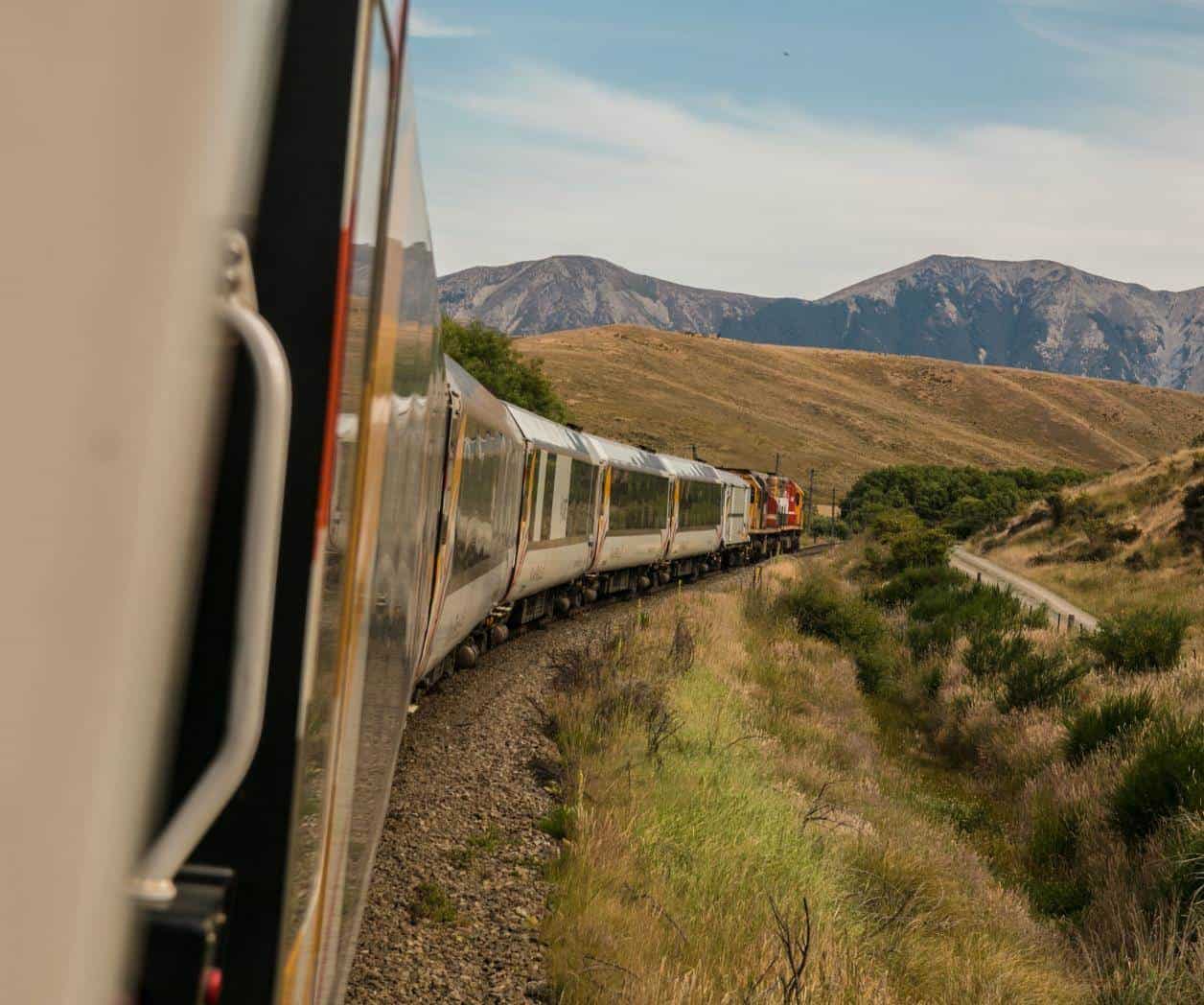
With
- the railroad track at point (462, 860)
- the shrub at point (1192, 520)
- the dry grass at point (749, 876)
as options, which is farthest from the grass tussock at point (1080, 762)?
the shrub at point (1192, 520)

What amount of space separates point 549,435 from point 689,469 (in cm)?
1371

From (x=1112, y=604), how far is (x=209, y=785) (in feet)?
126

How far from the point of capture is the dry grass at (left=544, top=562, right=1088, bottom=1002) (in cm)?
620

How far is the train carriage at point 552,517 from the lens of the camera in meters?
15.3

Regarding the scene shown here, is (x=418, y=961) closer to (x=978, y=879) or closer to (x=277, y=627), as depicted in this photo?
(x=277, y=627)

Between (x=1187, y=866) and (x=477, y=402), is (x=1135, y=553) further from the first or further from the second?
(x=477, y=402)

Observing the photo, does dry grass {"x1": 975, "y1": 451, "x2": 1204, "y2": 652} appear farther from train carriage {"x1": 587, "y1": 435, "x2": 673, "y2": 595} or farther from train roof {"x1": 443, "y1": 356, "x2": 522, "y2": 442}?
train roof {"x1": 443, "y1": 356, "x2": 522, "y2": 442}

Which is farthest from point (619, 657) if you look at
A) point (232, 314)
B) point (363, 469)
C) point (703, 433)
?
point (703, 433)

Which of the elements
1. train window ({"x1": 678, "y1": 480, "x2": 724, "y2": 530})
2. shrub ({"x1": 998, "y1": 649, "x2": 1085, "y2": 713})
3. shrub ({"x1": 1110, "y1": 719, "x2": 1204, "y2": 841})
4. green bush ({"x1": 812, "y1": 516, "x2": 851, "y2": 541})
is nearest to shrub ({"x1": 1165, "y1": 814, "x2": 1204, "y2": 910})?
shrub ({"x1": 1110, "y1": 719, "x2": 1204, "y2": 841})

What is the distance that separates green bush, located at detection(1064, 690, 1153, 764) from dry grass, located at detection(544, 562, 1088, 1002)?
2261 mm

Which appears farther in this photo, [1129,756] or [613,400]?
[613,400]

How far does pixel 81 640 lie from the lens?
0.85 m

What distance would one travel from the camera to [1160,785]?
38.3 feet

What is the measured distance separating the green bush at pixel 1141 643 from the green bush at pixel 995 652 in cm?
116
